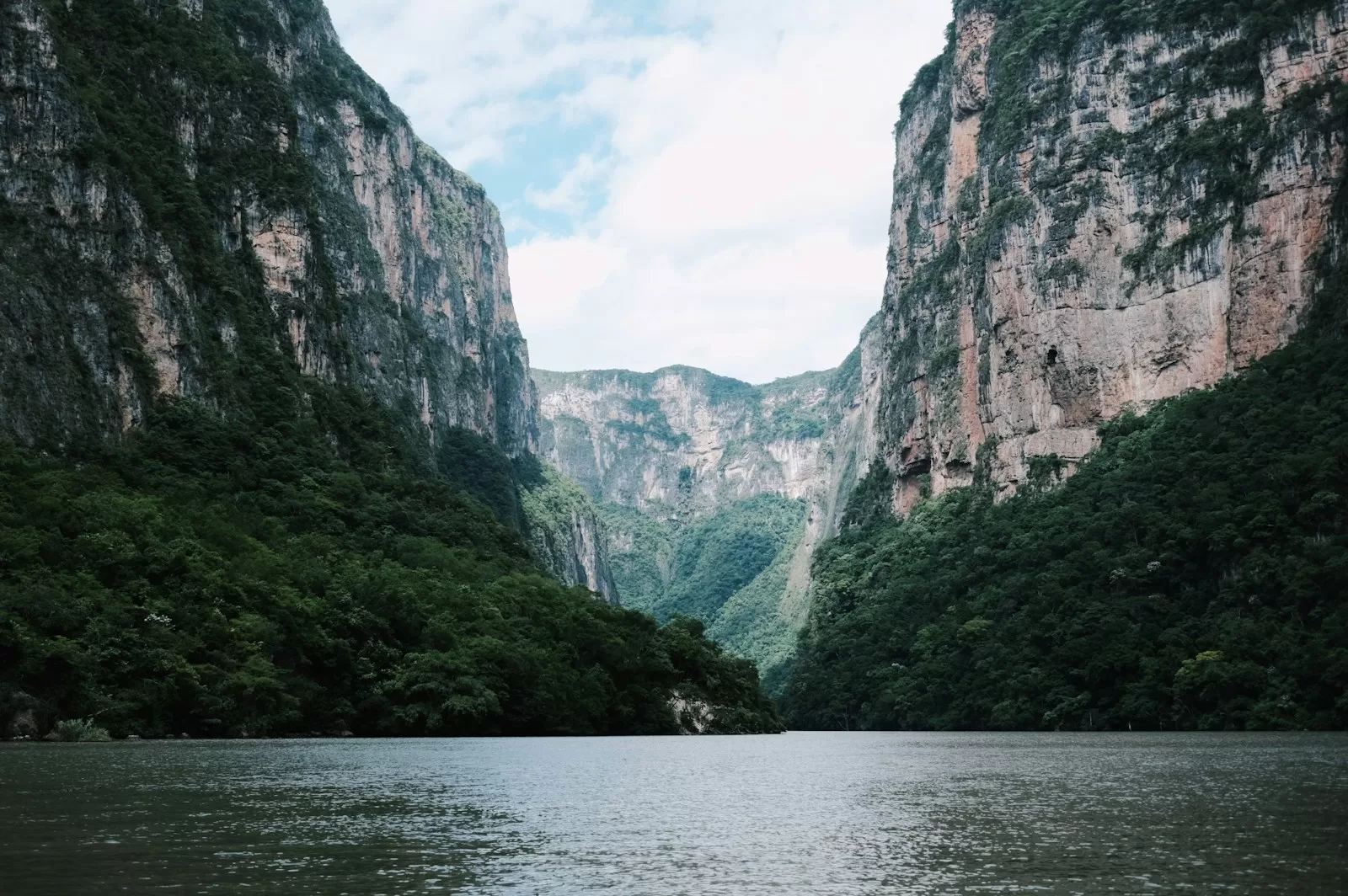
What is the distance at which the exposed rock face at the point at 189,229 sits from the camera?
86.4 m

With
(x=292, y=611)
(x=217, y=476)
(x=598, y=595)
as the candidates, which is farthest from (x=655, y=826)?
(x=598, y=595)

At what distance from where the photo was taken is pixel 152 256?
97688mm

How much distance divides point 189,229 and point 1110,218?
289ft

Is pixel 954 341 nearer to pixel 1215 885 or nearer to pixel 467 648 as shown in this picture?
pixel 467 648

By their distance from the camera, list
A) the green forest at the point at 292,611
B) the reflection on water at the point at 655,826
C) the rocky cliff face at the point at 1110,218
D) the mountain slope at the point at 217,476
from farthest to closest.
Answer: the rocky cliff face at the point at 1110,218
the mountain slope at the point at 217,476
the green forest at the point at 292,611
the reflection on water at the point at 655,826

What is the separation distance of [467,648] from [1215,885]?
64068 mm

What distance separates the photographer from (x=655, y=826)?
27.5 metres

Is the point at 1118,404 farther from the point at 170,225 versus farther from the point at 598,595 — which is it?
the point at 170,225

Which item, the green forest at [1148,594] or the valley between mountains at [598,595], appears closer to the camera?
the valley between mountains at [598,595]

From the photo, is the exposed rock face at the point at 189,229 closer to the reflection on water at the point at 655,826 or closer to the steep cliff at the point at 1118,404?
the reflection on water at the point at 655,826

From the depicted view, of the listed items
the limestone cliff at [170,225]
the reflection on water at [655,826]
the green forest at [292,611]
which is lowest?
the reflection on water at [655,826]

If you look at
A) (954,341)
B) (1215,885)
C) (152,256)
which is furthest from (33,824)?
(954,341)

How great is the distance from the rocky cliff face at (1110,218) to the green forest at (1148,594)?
746cm

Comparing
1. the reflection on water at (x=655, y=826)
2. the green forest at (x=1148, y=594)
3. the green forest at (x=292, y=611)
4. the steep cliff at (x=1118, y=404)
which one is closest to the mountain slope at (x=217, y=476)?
the green forest at (x=292, y=611)
